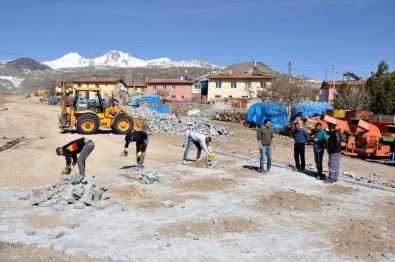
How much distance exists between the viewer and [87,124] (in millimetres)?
21438

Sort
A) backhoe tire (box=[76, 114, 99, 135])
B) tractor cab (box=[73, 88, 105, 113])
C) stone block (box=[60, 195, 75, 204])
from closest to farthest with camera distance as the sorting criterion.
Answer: stone block (box=[60, 195, 75, 204]) → backhoe tire (box=[76, 114, 99, 135]) → tractor cab (box=[73, 88, 105, 113])

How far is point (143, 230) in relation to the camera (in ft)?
23.4

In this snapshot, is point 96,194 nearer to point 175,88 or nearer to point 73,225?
point 73,225

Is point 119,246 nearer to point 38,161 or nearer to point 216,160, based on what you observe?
point 216,160

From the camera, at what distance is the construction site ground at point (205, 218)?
6180mm

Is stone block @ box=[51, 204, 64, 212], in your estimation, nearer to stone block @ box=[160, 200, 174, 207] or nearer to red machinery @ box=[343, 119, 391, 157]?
stone block @ box=[160, 200, 174, 207]

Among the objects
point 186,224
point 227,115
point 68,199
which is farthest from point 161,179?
point 227,115

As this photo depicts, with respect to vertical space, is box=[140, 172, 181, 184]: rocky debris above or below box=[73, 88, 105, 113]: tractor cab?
below

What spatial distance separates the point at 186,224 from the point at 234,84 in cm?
5593

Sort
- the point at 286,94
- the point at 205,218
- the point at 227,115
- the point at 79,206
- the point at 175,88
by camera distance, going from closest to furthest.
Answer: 1. the point at 205,218
2. the point at 79,206
3. the point at 227,115
4. the point at 286,94
5. the point at 175,88

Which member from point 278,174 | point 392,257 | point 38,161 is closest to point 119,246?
point 392,257

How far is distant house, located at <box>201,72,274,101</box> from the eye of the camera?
61.2 metres

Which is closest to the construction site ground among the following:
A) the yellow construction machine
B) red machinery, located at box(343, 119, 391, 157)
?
red machinery, located at box(343, 119, 391, 157)

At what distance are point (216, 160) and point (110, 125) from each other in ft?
Answer: 34.6
